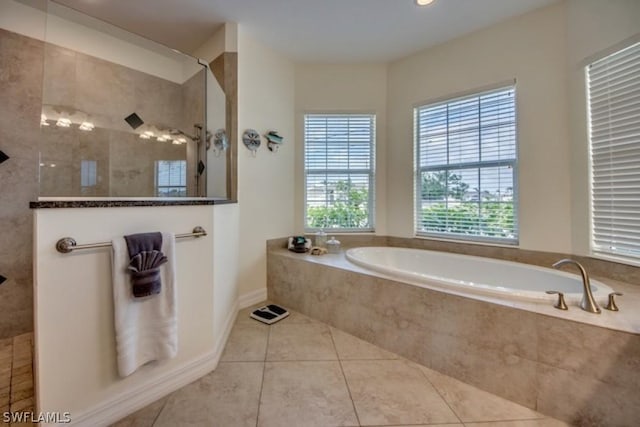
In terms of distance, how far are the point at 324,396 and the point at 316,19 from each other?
2.81 m

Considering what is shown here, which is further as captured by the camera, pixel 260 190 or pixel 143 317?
pixel 260 190

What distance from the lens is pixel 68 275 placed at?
108 cm

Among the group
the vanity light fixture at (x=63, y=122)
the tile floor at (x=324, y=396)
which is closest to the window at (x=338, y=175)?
the tile floor at (x=324, y=396)

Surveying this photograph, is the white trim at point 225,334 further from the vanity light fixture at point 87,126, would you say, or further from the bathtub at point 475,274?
the vanity light fixture at point 87,126

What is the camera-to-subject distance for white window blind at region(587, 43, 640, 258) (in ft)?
5.14

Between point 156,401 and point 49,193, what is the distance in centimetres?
131

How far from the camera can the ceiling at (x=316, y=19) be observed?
78.5 inches

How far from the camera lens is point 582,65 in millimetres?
1817

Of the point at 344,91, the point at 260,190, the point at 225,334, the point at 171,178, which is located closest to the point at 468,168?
the point at 344,91

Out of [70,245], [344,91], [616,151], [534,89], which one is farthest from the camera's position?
[344,91]

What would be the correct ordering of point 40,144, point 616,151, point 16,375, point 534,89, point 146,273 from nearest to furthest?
point 146,273 → point 16,375 → point 616,151 → point 40,144 → point 534,89

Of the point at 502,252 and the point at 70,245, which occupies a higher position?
the point at 70,245

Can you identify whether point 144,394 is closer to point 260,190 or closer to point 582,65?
point 260,190

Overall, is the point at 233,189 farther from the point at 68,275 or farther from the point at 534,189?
the point at 534,189
